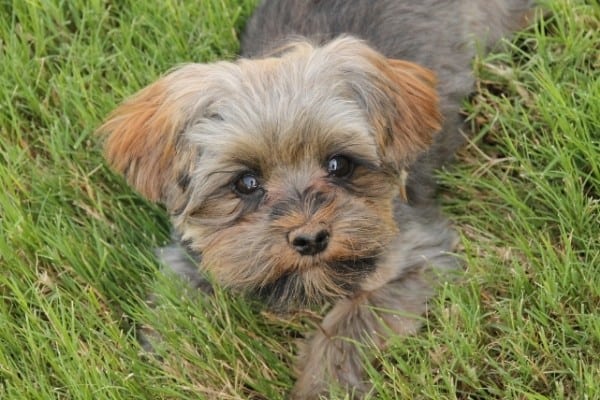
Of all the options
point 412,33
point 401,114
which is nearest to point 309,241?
point 401,114

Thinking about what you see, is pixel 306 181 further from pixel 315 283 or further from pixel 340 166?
pixel 315 283

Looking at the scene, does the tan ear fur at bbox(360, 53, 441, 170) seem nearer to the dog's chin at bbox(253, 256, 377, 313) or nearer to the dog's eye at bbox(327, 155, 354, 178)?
the dog's eye at bbox(327, 155, 354, 178)

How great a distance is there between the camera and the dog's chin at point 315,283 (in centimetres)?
364

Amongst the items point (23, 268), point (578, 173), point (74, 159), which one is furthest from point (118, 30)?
point (578, 173)

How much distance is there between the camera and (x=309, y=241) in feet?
11.5

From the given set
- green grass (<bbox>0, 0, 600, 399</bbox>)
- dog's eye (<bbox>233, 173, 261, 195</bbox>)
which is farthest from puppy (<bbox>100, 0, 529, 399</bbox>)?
green grass (<bbox>0, 0, 600, 399</bbox>)

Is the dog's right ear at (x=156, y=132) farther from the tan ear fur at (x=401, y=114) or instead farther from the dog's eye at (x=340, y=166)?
Result: the tan ear fur at (x=401, y=114)

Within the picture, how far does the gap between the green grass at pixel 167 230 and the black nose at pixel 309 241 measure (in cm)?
59

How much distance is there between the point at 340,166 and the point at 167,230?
1.15 m

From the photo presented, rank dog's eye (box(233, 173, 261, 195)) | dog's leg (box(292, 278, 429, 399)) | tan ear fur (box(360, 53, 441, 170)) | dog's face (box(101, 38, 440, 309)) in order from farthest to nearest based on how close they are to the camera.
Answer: dog's leg (box(292, 278, 429, 399)) → tan ear fur (box(360, 53, 441, 170)) → dog's eye (box(233, 173, 261, 195)) → dog's face (box(101, 38, 440, 309))

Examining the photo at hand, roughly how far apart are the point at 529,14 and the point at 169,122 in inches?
83.7

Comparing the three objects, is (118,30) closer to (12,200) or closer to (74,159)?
(74,159)

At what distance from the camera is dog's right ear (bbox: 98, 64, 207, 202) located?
12.5 ft

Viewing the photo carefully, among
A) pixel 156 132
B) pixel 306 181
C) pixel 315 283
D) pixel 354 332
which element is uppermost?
pixel 156 132
